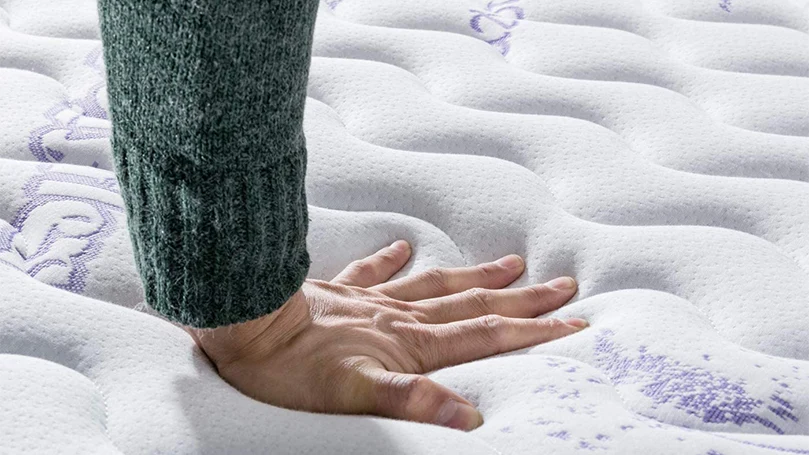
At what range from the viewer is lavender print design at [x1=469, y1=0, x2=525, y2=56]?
1.54 m

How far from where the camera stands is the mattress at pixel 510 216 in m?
0.83

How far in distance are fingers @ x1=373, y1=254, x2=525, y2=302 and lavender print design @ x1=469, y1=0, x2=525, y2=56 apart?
1.66ft

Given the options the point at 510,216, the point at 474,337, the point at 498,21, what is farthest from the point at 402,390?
the point at 498,21

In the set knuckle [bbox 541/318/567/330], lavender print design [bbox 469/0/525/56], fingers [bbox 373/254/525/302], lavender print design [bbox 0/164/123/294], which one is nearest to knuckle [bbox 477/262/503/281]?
fingers [bbox 373/254/525/302]

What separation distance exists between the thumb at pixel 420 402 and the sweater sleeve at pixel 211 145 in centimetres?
11

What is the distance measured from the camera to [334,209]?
46.5 inches

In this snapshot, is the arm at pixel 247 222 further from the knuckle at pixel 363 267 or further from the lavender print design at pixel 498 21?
the lavender print design at pixel 498 21

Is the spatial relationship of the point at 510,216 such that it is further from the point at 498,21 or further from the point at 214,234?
the point at 498,21

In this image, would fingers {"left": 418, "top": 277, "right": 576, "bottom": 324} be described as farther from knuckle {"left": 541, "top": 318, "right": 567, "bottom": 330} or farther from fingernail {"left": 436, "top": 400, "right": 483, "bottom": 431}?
fingernail {"left": 436, "top": 400, "right": 483, "bottom": 431}

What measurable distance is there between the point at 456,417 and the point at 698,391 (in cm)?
21

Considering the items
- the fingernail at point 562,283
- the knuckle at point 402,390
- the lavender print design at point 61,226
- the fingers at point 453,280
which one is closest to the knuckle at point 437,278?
the fingers at point 453,280

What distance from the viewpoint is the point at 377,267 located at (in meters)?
1.08

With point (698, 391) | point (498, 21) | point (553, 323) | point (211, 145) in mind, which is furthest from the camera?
point (498, 21)

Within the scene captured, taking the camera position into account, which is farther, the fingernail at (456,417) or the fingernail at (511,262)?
the fingernail at (511,262)
